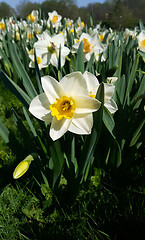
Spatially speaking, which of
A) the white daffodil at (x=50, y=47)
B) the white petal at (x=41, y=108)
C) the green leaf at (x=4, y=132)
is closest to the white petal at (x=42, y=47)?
the white daffodil at (x=50, y=47)

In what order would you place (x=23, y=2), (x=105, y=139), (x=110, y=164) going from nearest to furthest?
(x=105, y=139) < (x=110, y=164) < (x=23, y=2)

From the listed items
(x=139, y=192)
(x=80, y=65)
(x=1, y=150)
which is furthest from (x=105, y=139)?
(x=1, y=150)

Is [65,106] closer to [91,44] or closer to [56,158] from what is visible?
[56,158]

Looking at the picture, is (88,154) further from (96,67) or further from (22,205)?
(96,67)

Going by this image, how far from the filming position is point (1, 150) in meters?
1.70

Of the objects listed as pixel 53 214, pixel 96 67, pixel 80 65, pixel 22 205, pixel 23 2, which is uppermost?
pixel 23 2

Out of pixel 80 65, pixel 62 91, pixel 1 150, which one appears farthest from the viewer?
pixel 1 150

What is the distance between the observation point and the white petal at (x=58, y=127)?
30.3 inches

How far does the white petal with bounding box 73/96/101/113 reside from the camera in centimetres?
72

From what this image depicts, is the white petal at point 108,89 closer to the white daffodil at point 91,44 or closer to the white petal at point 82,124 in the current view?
the white petal at point 82,124

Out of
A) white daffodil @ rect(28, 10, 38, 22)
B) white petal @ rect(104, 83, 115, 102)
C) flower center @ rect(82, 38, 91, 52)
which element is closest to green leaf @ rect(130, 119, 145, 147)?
white petal @ rect(104, 83, 115, 102)

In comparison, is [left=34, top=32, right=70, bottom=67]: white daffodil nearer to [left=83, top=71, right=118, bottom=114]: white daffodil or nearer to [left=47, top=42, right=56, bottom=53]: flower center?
[left=47, top=42, right=56, bottom=53]: flower center

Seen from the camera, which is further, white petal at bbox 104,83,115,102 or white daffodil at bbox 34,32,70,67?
white daffodil at bbox 34,32,70,67

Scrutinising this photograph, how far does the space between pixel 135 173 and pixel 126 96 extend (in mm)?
566
